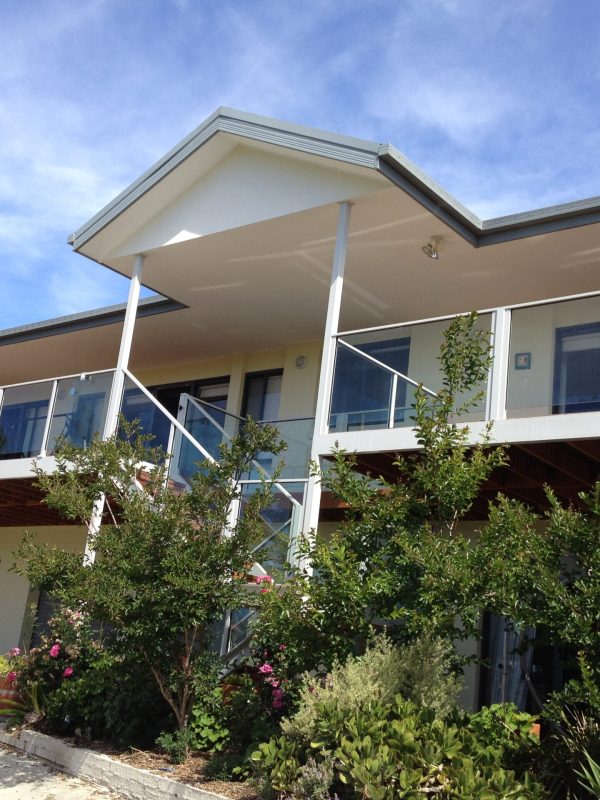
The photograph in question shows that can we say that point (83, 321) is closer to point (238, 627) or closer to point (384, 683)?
point (238, 627)

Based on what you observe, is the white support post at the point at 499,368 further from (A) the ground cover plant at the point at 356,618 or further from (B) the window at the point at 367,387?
(B) the window at the point at 367,387

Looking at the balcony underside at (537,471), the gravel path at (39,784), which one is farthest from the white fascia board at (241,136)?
the gravel path at (39,784)

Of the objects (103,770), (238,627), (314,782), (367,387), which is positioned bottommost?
(103,770)

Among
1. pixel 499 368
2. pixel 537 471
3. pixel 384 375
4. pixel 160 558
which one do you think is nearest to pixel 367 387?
pixel 384 375

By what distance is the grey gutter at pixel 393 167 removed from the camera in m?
10.4

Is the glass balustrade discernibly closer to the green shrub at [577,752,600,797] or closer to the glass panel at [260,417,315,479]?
the glass panel at [260,417,315,479]

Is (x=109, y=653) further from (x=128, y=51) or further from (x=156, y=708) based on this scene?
(x=128, y=51)

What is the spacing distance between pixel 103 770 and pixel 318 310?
7723 mm

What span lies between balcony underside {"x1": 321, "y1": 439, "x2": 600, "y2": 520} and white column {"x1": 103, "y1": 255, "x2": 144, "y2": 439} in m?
3.14

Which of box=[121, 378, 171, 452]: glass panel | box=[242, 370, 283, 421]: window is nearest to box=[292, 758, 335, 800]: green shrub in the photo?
box=[121, 378, 171, 452]: glass panel

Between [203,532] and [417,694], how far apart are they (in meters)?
2.88

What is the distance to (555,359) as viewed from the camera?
905cm

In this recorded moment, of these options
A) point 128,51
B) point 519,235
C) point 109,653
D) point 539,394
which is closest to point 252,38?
point 128,51

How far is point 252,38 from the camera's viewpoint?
12281mm
